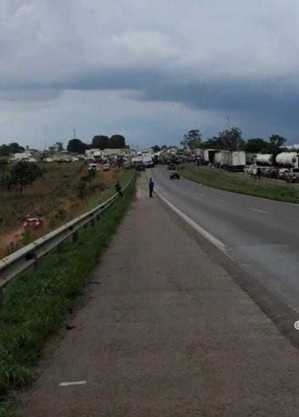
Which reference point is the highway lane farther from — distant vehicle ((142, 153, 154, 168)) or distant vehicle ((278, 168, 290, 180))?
distant vehicle ((142, 153, 154, 168))

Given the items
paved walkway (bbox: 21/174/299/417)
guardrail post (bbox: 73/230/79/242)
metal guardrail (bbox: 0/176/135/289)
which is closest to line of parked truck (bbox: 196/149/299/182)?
guardrail post (bbox: 73/230/79/242)

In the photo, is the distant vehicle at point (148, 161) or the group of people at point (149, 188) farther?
the distant vehicle at point (148, 161)

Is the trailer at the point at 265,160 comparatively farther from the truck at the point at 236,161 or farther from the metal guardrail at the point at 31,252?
the metal guardrail at the point at 31,252

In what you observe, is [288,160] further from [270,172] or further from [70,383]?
[70,383]

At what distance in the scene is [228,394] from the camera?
6.01m

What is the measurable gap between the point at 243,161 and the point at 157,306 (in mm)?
122308

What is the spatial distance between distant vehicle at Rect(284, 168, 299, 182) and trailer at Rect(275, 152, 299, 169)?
17.0 ft

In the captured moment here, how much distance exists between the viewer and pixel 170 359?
7.26 meters

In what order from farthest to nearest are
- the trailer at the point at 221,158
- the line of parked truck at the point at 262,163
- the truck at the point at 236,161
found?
the trailer at the point at 221,158, the truck at the point at 236,161, the line of parked truck at the point at 262,163

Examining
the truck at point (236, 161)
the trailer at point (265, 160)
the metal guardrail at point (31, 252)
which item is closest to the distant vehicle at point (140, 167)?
the truck at point (236, 161)

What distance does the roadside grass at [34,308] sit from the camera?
22.1 ft

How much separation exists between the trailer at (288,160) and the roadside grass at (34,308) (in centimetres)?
8808

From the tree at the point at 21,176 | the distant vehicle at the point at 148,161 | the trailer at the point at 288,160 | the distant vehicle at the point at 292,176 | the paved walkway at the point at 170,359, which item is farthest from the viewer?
the distant vehicle at the point at 148,161

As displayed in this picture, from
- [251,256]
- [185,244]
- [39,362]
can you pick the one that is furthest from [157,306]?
[185,244]
